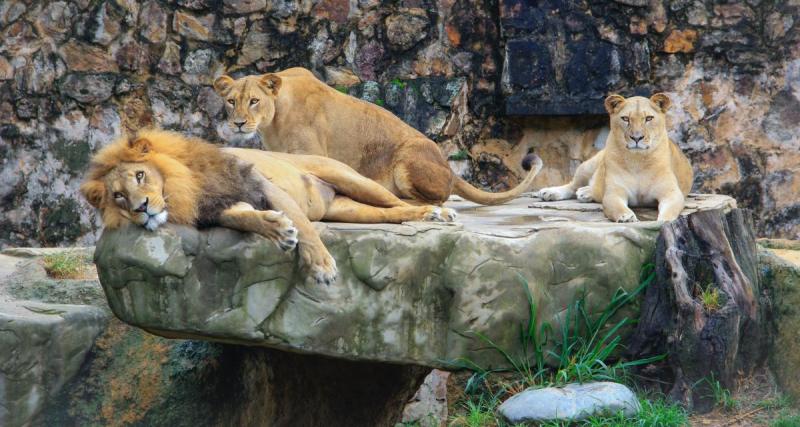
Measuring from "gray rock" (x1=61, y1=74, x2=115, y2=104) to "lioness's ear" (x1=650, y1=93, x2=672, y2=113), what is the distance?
4.41 m

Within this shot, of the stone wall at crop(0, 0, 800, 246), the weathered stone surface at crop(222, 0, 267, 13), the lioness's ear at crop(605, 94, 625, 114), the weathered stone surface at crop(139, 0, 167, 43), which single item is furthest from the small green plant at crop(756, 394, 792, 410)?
the weathered stone surface at crop(139, 0, 167, 43)

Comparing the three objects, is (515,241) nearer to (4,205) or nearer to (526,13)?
(526,13)

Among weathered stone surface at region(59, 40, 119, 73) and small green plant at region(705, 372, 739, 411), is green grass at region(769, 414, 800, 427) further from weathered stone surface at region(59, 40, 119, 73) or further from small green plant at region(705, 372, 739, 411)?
weathered stone surface at region(59, 40, 119, 73)

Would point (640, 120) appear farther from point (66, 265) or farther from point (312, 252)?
point (66, 265)

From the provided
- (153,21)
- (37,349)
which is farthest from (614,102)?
(153,21)

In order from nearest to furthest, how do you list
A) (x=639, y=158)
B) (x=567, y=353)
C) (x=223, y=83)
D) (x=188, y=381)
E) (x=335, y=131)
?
(x=567, y=353) < (x=188, y=381) < (x=639, y=158) < (x=223, y=83) < (x=335, y=131)

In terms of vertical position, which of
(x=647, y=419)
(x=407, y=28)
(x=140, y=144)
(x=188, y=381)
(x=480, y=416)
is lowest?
(x=188, y=381)

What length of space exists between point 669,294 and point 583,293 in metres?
0.43

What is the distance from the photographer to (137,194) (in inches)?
174

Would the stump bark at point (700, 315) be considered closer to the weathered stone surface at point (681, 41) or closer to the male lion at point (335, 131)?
the male lion at point (335, 131)

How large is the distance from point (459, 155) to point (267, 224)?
13.9 ft

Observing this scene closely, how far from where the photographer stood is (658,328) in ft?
17.1

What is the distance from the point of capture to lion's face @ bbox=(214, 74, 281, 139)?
643 cm

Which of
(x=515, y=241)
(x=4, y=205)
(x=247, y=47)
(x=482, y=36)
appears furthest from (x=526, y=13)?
(x=4, y=205)
